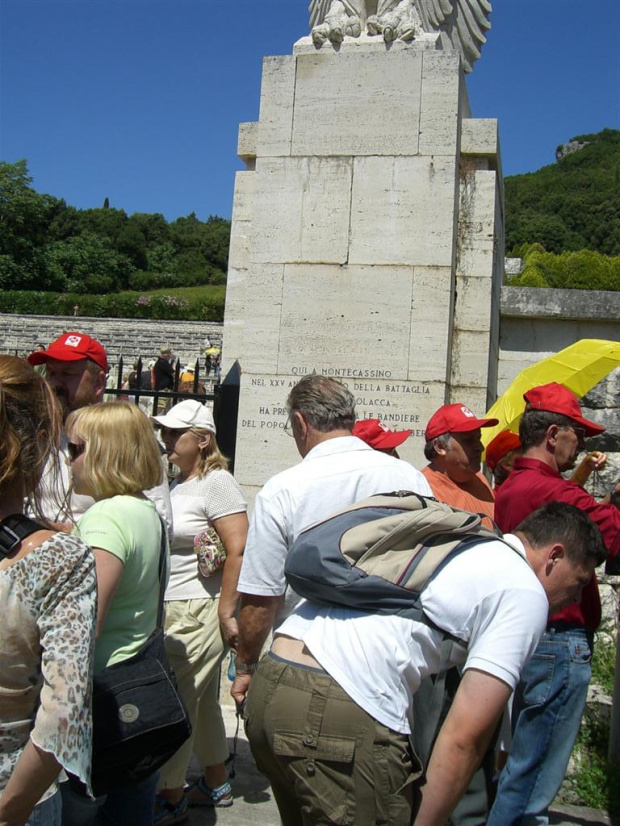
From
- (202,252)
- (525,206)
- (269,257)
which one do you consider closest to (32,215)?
(202,252)

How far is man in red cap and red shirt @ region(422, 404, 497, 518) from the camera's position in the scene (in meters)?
3.89

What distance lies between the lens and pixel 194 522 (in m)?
3.85

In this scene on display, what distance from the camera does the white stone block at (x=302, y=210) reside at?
5719 mm

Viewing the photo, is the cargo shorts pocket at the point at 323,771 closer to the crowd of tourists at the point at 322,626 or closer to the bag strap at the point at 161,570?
the crowd of tourists at the point at 322,626

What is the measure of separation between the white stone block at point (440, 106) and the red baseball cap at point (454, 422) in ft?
7.75

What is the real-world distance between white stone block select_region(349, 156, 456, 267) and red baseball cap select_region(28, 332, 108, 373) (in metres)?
2.33

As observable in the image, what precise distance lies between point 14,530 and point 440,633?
3.45 feet

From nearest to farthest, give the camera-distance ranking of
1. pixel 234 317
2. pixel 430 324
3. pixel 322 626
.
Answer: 1. pixel 322 626
2. pixel 430 324
3. pixel 234 317

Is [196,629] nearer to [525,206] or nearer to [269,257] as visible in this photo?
[269,257]

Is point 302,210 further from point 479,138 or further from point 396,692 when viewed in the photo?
point 396,692

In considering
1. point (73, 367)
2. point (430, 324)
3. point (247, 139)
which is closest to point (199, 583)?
point (73, 367)

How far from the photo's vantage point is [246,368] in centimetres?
580

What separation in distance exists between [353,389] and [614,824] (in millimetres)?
2898

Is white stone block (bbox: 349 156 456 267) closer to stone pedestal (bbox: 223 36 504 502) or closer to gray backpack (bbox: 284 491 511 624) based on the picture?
stone pedestal (bbox: 223 36 504 502)
